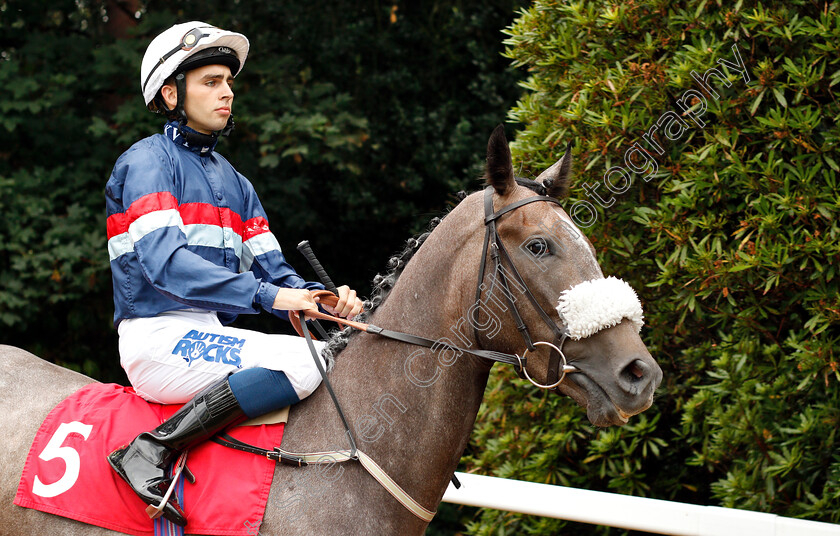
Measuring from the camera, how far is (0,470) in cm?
258

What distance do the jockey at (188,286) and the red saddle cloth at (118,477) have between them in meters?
0.07

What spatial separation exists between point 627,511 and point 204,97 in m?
2.59

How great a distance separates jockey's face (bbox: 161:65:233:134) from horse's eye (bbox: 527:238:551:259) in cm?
134

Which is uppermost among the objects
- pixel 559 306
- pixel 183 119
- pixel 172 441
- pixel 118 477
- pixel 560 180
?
pixel 183 119

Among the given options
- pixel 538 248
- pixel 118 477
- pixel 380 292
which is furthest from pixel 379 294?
pixel 118 477

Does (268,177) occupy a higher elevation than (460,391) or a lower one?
lower

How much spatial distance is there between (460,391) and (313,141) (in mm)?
5316

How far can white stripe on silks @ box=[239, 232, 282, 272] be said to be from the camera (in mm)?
3009

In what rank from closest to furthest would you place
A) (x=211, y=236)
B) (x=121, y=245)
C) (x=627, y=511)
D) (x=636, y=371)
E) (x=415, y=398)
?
(x=636, y=371)
(x=415, y=398)
(x=121, y=245)
(x=211, y=236)
(x=627, y=511)

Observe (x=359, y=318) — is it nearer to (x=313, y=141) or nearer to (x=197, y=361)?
(x=197, y=361)

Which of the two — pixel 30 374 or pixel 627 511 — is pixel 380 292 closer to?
pixel 30 374

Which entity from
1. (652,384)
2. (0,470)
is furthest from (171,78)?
(652,384)

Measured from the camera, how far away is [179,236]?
2.43 meters

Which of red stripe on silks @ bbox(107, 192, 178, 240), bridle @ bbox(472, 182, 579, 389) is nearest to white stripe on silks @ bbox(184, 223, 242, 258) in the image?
red stripe on silks @ bbox(107, 192, 178, 240)
